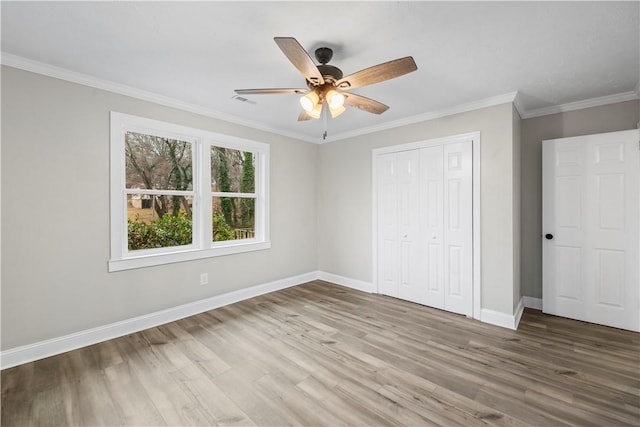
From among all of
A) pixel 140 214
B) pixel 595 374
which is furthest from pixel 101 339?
pixel 595 374

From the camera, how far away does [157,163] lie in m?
3.24

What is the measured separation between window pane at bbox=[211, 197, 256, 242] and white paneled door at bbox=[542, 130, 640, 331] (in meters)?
3.90

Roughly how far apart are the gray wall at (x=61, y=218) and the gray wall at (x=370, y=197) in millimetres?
2393

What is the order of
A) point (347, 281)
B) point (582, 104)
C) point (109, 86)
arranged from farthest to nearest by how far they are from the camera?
point (347, 281), point (582, 104), point (109, 86)

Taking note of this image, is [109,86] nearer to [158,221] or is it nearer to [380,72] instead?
[158,221]

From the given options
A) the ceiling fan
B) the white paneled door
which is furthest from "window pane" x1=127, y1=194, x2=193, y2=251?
the white paneled door

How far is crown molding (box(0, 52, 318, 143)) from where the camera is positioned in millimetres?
2297

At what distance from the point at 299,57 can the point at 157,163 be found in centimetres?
236

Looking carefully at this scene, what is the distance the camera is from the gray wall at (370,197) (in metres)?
3.05

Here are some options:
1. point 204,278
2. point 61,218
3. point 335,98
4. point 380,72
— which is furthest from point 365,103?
point 61,218

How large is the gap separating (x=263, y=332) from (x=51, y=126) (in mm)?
2749

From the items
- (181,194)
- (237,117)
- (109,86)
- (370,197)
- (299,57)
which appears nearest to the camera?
(299,57)

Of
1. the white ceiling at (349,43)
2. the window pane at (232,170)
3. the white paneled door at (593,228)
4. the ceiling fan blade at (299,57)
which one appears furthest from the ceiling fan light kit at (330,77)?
the white paneled door at (593,228)

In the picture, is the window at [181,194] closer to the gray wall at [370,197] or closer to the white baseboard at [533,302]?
the gray wall at [370,197]
